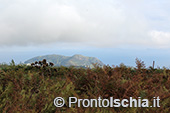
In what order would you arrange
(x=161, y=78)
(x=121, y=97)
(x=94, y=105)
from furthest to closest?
(x=161, y=78)
(x=121, y=97)
(x=94, y=105)

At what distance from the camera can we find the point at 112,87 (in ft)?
19.6

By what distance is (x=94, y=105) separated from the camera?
5102mm

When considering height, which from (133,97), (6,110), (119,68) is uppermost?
(119,68)

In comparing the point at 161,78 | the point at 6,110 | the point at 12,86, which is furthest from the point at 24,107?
the point at 161,78

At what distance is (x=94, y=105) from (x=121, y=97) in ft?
3.45

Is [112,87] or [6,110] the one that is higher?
[112,87]

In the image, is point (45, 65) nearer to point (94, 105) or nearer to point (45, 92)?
point (45, 92)

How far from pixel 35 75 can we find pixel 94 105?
11.3 feet

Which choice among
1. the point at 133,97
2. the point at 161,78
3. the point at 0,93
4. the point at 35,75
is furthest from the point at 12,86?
the point at 161,78

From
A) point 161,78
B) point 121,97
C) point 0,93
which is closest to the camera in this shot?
point 121,97

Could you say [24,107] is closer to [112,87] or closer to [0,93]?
[0,93]

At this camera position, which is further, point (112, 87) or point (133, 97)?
point (112, 87)

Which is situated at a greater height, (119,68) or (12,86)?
(119,68)

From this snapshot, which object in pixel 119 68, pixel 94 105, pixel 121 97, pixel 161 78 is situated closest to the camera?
pixel 94 105
